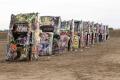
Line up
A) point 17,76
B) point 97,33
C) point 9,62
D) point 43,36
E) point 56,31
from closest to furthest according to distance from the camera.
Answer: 1. point 17,76
2. point 9,62
3. point 43,36
4. point 56,31
5. point 97,33

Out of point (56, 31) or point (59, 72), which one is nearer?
point (59, 72)

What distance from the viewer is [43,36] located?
28.2 meters

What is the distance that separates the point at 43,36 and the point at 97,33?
28.0 metres

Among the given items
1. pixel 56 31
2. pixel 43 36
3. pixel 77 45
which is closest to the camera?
pixel 43 36

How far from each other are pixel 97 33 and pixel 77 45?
17.7 metres

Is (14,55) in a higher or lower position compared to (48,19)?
lower

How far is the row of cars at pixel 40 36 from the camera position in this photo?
23469mm

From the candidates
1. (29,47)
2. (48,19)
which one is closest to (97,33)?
(48,19)

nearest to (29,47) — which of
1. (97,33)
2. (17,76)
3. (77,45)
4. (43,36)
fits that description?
(43,36)

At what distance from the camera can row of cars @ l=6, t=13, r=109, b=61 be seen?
924 inches

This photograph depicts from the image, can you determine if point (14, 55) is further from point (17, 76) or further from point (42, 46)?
point (17, 76)

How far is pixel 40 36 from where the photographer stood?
27.9m

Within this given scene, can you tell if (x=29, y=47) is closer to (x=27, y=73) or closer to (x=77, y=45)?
(x=27, y=73)

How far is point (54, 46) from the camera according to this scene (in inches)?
1177
